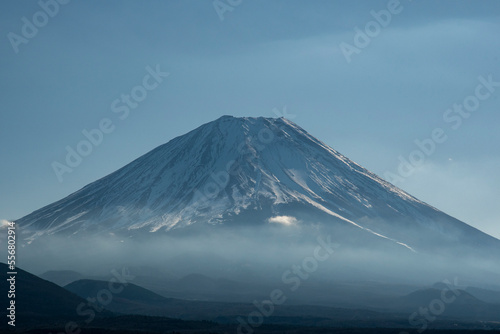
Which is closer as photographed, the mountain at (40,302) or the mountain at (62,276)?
the mountain at (40,302)

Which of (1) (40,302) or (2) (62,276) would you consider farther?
(2) (62,276)

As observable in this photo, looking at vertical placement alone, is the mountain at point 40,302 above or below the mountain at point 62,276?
below

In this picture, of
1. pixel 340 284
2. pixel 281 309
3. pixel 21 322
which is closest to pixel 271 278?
pixel 340 284

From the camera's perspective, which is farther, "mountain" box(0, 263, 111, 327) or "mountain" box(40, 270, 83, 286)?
"mountain" box(40, 270, 83, 286)

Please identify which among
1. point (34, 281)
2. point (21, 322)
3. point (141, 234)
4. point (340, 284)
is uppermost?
point (141, 234)

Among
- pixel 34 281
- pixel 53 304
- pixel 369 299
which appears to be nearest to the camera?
pixel 53 304

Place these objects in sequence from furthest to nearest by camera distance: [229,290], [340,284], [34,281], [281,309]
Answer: [340,284], [229,290], [281,309], [34,281]

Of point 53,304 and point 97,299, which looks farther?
point 97,299

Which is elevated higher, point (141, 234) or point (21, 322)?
point (141, 234)

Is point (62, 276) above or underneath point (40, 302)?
above

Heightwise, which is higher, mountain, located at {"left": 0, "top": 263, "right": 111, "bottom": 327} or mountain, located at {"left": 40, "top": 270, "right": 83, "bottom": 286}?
mountain, located at {"left": 40, "top": 270, "right": 83, "bottom": 286}

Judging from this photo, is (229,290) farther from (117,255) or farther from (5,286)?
(5,286)
